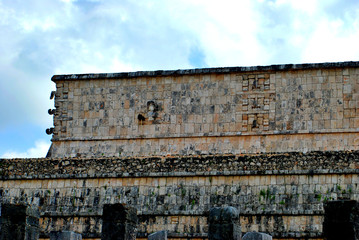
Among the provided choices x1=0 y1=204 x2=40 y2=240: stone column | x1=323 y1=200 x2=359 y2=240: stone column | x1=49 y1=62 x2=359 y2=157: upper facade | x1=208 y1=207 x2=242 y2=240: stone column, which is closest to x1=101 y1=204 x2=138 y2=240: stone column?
x1=0 y1=204 x2=40 y2=240: stone column

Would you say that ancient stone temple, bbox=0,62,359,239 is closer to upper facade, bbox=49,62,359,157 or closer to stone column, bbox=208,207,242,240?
upper facade, bbox=49,62,359,157

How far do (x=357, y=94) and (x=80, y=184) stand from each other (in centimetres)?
973

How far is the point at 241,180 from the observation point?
25.4m

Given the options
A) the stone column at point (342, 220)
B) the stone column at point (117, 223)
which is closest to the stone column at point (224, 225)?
the stone column at point (342, 220)

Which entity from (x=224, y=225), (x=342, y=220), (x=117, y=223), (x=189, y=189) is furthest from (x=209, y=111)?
(x=342, y=220)

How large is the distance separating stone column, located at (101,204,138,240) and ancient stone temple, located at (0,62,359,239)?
7605 millimetres

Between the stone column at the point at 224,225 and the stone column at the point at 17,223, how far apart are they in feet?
12.0

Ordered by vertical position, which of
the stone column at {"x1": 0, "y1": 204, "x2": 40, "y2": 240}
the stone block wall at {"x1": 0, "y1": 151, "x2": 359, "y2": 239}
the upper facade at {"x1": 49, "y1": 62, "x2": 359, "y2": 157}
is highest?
the upper facade at {"x1": 49, "y1": 62, "x2": 359, "y2": 157}

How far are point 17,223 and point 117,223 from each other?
6.50 feet

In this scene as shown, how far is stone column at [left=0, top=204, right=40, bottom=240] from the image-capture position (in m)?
17.4

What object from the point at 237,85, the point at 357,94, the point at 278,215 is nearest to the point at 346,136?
the point at 357,94

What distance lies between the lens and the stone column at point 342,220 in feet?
51.7

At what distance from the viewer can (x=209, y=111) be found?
30.8 meters

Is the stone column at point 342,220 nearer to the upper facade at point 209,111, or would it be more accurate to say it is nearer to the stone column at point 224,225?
the stone column at point 224,225
